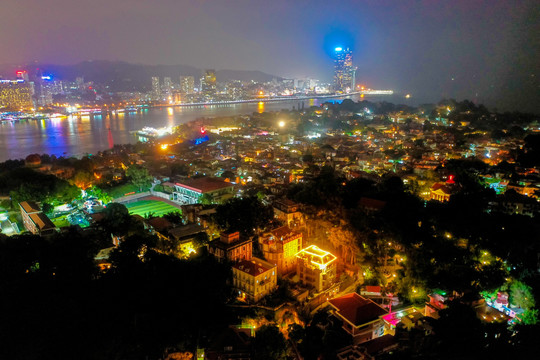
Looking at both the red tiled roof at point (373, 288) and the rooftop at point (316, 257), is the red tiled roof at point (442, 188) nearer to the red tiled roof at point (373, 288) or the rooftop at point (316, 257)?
the red tiled roof at point (373, 288)

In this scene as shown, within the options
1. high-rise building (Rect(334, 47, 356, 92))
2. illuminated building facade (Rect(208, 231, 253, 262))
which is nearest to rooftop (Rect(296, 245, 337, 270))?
illuminated building facade (Rect(208, 231, 253, 262))

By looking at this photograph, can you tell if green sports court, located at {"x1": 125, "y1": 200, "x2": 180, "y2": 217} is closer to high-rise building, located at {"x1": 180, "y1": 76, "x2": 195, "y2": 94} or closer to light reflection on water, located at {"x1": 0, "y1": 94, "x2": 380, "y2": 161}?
light reflection on water, located at {"x1": 0, "y1": 94, "x2": 380, "y2": 161}

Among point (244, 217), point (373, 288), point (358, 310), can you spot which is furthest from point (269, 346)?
point (244, 217)

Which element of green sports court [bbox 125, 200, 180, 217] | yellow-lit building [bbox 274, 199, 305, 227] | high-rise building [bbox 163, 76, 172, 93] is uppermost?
high-rise building [bbox 163, 76, 172, 93]

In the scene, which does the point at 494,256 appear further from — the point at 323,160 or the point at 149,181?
the point at 149,181

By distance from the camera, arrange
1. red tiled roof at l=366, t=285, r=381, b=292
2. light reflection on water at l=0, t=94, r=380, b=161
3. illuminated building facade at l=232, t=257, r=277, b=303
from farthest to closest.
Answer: light reflection on water at l=0, t=94, r=380, b=161 < red tiled roof at l=366, t=285, r=381, b=292 < illuminated building facade at l=232, t=257, r=277, b=303

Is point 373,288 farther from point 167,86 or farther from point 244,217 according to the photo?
point 167,86

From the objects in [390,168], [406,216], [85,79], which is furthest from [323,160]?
[85,79]
